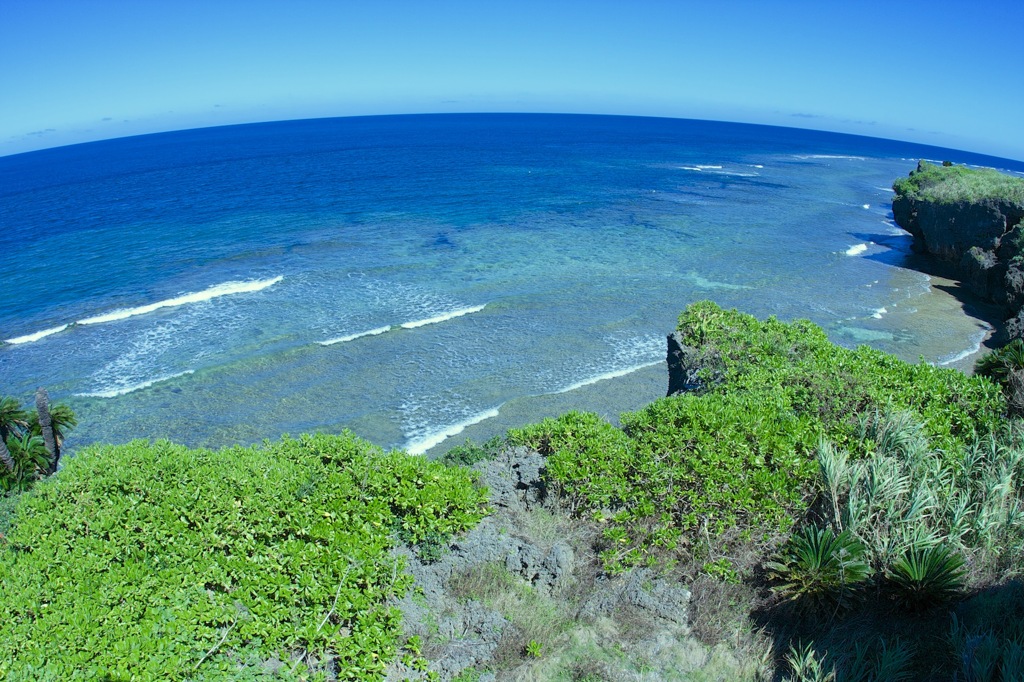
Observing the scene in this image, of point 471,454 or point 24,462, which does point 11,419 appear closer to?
point 24,462

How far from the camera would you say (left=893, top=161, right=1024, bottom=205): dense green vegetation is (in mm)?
30505

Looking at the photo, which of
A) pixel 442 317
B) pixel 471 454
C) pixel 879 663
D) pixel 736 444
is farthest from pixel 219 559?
pixel 442 317

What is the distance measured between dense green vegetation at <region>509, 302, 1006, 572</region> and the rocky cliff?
19380 millimetres

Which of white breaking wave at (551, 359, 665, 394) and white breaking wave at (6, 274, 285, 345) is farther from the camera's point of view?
white breaking wave at (6, 274, 285, 345)

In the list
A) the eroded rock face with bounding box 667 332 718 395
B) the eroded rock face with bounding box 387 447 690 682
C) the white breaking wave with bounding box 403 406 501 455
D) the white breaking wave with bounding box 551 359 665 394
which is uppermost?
the eroded rock face with bounding box 667 332 718 395

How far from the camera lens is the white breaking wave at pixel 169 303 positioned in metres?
24.9

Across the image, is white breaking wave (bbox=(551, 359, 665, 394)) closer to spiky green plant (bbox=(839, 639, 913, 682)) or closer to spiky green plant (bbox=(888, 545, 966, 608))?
spiky green plant (bbox=(888, 545, 966, 608))

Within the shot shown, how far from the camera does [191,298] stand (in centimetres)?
2811

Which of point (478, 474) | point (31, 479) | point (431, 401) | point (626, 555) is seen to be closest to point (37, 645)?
point (478, 474)

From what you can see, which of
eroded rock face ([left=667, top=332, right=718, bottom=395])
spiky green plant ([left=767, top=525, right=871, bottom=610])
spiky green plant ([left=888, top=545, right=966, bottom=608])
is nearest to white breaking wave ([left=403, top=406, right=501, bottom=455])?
eroded rock face ([left=667, top=332, right=718, bottom=395])

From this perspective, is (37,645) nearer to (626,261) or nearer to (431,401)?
(431,401)

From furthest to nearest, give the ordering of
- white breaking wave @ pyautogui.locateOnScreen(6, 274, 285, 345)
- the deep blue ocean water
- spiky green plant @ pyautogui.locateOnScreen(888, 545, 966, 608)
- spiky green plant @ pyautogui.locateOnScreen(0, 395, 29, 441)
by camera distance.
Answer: white breaking wave @ pyautogui.locateOnScreen(6, 274, 285, 345)
the deep blue ocean water
spiky green plant @ pyautogui.locateOnScreen(0, 395, 29, 441)
spiky green plant @ pyautogui.locateOnScreen(888, 545, 966, 608)

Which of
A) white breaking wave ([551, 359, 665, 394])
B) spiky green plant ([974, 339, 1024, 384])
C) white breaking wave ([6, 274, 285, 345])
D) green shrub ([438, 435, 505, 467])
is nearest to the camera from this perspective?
green shrub ([438, 435, 505, 467])

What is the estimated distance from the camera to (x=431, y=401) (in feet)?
62.2
